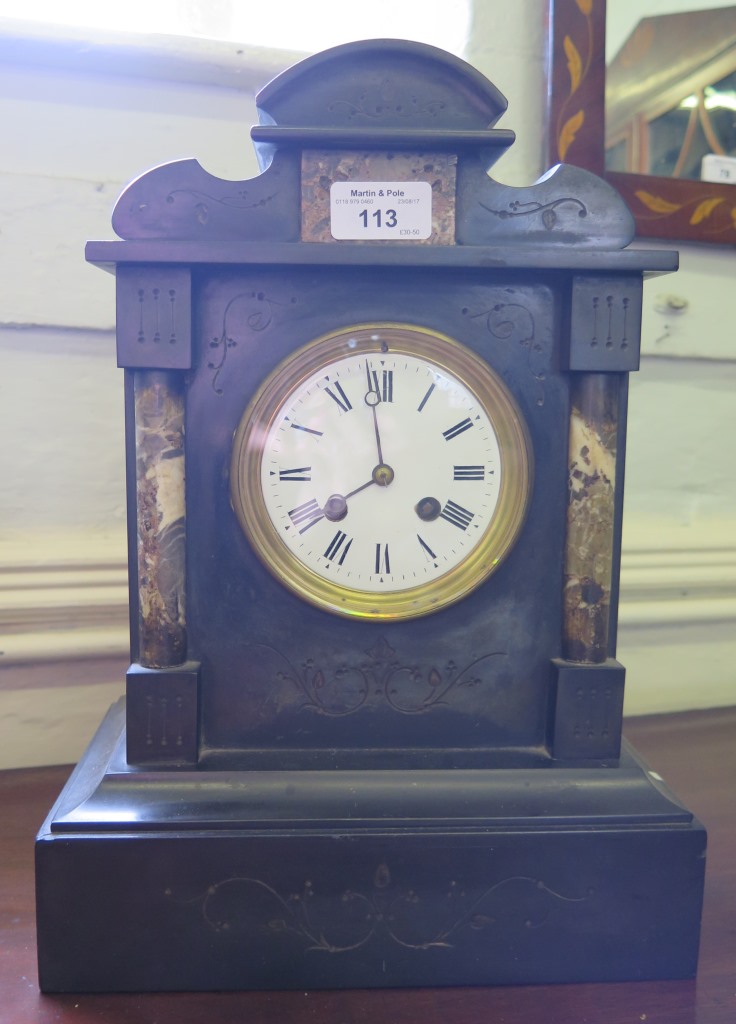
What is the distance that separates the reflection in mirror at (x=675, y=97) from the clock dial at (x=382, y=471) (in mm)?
796

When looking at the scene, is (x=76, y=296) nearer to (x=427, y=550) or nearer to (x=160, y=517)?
(x=160, y=517)

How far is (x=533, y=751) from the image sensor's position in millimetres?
1012

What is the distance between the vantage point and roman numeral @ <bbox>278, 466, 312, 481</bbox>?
0.98 meters

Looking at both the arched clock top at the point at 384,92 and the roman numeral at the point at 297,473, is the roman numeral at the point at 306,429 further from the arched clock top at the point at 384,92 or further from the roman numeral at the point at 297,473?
the arched clock top at the point at 384,92

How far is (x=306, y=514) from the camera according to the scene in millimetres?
982

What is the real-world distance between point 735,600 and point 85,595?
117 centimetres

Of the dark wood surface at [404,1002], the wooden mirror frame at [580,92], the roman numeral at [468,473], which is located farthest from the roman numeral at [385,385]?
the wooden mirror frame at [580,92]

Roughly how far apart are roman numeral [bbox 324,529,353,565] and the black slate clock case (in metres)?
0.06

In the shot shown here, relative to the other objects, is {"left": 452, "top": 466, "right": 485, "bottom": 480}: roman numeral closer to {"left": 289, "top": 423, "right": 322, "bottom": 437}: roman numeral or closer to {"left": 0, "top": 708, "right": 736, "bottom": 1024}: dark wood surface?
{"left": 289, "top": 423, "right": 322, "bottom": 437}: roman numeral

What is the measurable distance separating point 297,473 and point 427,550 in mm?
168

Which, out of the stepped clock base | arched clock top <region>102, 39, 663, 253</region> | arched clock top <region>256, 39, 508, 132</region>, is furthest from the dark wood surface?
arched clock top <region>256, 39, 508, 132</region>

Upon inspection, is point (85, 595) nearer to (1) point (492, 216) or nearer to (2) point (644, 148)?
(1) point (492, 216)

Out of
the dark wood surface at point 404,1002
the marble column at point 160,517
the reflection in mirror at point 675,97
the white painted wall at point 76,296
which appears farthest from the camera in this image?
the reflection in mirror at point 675,97

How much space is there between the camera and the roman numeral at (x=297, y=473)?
3.20 ft
